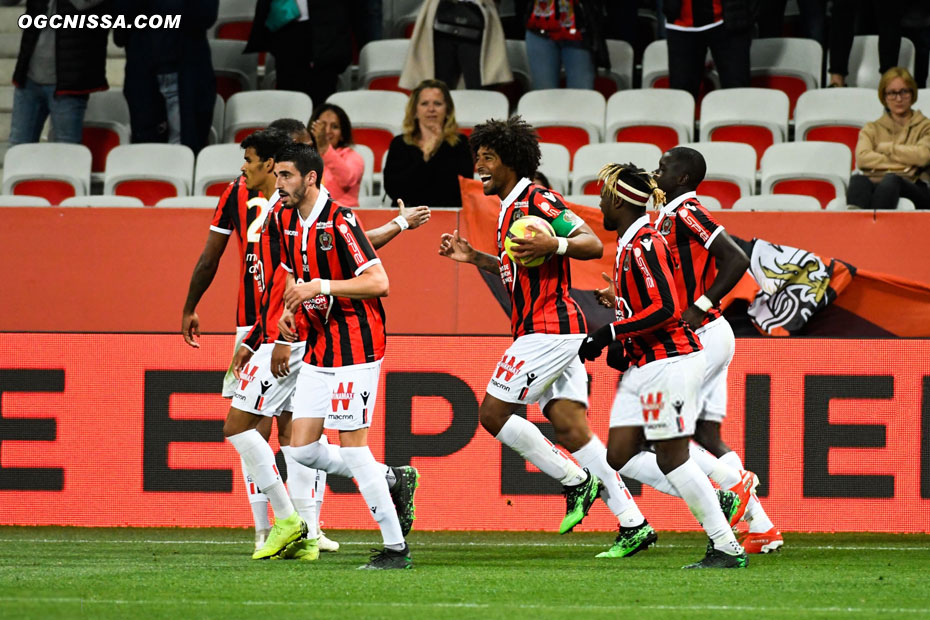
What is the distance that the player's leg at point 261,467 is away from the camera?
657 cm

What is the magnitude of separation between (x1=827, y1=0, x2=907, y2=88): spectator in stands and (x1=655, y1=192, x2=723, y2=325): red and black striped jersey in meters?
4.69

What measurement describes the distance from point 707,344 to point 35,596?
3.51 meters

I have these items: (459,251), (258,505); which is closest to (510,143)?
(459,251)

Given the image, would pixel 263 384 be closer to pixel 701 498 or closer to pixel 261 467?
pixel 261 467

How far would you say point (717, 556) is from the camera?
611cm

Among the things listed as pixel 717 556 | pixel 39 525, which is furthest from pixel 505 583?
pixel 39 525

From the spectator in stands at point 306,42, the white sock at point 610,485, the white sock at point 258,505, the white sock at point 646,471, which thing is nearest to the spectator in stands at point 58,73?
the spectator in stands at point 306,42

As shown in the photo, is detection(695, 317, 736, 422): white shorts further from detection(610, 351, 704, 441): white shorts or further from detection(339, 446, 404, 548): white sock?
detection(339, 446, 404, 548): white sock

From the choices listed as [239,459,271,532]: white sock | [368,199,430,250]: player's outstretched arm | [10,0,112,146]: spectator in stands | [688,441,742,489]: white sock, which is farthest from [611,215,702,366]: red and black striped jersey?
[10,0,112,146]: spectator in stands

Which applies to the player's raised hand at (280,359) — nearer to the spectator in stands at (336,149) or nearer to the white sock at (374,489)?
the white sock at (374,489)

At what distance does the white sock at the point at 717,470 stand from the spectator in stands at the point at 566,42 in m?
5.29

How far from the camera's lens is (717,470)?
6727 millimetres

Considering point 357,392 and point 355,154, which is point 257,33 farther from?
point 357,392

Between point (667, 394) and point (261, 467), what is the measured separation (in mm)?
2001
